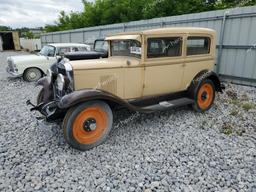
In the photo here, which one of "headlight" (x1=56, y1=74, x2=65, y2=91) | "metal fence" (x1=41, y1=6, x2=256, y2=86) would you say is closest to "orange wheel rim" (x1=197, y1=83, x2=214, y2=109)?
"metal fence" (x1=41, y1=6, x2=256, y2=86)

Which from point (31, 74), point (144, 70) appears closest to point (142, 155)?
point (144, 70)

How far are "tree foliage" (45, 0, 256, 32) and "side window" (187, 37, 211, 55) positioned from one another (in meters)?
6.34

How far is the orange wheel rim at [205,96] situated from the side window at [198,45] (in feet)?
2.46

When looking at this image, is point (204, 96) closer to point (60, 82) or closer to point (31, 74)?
point (60, 82)

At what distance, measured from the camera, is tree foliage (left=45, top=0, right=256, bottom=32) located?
1053 cm

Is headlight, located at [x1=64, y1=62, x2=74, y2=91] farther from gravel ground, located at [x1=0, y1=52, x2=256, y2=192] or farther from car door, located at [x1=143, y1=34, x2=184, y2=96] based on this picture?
car door, located at [x1=143, y1=34, x2=184, y2=96]

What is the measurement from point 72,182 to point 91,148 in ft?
2.41

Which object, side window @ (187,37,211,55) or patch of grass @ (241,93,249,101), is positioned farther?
patch of grass @ (241,93,249,101)

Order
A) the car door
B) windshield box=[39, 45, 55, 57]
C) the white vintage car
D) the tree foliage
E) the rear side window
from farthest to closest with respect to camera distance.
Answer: the tree foliage, windshield box=[39, 45, 55, 57], the rear side window, the white vintage car, the car door

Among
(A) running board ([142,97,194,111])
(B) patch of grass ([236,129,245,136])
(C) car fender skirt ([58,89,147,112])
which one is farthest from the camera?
(A) running board ([142,97,194,111])

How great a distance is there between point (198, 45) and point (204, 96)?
3.72 ft

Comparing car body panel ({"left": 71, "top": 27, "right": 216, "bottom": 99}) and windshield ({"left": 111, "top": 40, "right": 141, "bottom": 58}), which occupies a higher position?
windshield ({"left": 111, "top": 40, "right": 141, "bottom": 58})

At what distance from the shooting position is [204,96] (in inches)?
181

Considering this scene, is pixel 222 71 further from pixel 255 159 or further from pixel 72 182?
pixel 72 182
